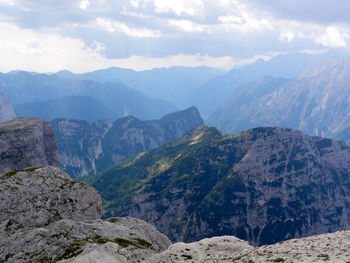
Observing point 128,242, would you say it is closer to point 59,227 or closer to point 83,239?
point 83,239

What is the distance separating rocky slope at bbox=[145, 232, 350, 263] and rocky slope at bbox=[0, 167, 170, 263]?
682 cm

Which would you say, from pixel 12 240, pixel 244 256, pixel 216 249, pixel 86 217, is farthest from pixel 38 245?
pixel 244 256

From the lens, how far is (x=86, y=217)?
9056 centimetres

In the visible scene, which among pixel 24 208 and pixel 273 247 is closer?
pixel 273 247

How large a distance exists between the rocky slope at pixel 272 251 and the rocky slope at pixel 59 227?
6.82 meters

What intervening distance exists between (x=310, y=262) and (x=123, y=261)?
1124 inches

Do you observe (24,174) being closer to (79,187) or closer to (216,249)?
(79,187)

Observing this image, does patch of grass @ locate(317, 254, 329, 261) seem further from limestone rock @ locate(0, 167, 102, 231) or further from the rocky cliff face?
the rocky cliff face

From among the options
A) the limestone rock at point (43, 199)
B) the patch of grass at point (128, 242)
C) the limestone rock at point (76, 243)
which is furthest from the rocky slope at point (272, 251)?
the limestone rock at point (43, 199)

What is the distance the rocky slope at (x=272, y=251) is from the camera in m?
42.2

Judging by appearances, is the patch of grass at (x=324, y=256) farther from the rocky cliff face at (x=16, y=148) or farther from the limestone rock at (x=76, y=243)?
the rocky cliff face at (x=16, y=148)

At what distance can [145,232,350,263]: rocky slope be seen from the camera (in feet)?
139

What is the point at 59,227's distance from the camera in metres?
69.8

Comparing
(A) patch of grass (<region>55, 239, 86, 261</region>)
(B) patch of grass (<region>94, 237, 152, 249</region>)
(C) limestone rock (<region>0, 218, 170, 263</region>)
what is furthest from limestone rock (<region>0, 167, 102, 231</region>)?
(A) patch of grass (<region>55, 239, 86, 261</region>)
